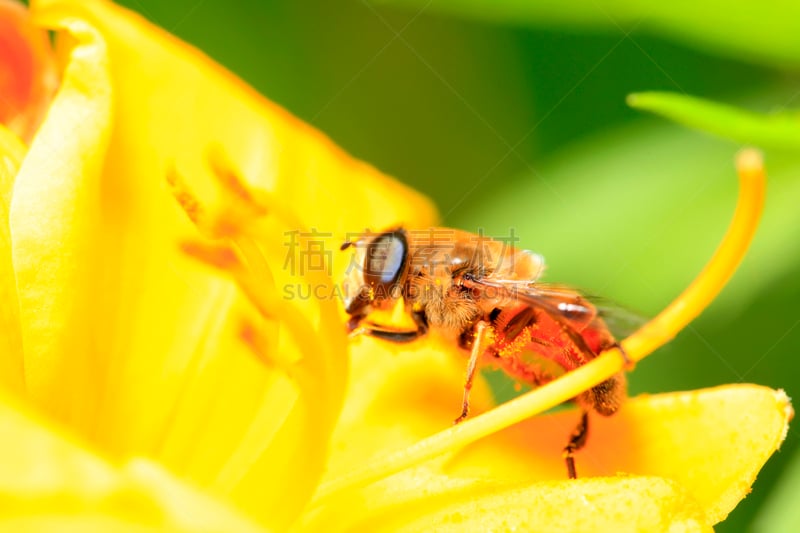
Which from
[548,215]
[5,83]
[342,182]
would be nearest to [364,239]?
[342,182]

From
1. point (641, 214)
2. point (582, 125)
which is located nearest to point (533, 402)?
point (641, 214)

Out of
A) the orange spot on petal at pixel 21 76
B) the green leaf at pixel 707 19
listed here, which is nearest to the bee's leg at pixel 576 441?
the green leaf at pixel 707 19

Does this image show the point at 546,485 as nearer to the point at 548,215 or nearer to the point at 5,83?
the point at 548,215

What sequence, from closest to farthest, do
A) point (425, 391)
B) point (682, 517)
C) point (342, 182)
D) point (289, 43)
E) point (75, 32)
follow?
1. point (682, 517)
2. point (75, 32)
3. point (425, 391)
4. point (342, 182)
5. point (289, 43)

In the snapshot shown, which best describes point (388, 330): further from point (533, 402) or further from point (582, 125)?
point (582, 125)

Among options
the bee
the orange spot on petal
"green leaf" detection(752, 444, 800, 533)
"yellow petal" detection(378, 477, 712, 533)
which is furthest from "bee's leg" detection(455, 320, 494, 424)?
the orange spot on petal

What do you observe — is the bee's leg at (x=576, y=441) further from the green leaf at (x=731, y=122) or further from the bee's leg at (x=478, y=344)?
the green leaf at (x=731, y=122)

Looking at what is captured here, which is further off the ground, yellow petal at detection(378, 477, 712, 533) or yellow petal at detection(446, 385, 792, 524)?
yellow petal at detection(446, 385, 792, 524)

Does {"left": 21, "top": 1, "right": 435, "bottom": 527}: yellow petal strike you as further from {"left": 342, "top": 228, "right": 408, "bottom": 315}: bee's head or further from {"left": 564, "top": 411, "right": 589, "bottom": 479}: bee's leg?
{"left": 564, "top": 411, "right": 589, "bottom": 479}: bee's leg
